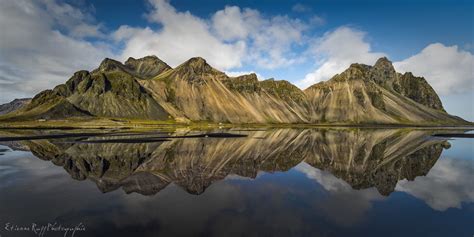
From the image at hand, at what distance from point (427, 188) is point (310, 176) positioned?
39.2 ft

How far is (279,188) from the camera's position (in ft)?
94.0

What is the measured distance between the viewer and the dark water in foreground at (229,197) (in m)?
17.8

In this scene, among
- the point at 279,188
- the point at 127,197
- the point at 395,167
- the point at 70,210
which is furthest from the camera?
the point at 395,167

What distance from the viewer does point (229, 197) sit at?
24.8m

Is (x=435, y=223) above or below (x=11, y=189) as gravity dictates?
below

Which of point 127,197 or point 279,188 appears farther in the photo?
point 279,188

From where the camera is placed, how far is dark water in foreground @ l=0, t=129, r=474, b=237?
17.8 m

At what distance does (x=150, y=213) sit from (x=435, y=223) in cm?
1937

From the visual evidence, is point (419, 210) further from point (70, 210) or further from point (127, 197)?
point (70, 210)

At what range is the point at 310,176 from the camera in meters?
34.9

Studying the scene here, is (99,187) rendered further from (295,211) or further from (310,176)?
(310,176)

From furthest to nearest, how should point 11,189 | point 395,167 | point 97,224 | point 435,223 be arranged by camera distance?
point 395,167, point 11,189, point 435,223, point 97,224

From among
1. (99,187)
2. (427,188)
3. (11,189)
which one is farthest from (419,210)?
(11,189)

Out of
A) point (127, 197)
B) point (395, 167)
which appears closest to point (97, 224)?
point (127, 197)
